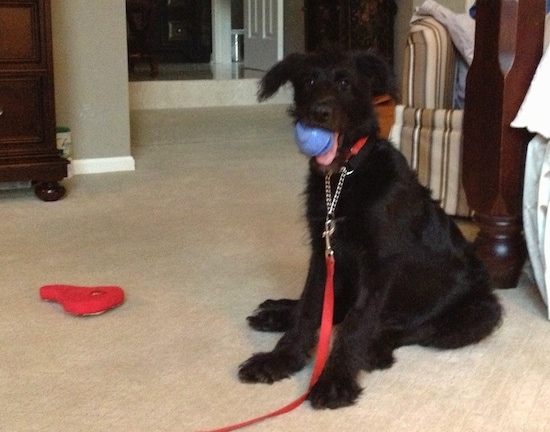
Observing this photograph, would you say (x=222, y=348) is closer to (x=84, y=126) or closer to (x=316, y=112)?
(x=316, y=112)

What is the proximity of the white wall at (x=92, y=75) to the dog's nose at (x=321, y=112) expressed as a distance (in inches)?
91.1

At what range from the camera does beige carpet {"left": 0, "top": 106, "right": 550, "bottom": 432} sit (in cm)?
141

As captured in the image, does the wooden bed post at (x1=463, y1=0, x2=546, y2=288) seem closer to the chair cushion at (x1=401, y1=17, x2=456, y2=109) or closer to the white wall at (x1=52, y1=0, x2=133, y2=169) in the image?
the chair cushion at (x1=401, y1=17, x2=456, y2=109)

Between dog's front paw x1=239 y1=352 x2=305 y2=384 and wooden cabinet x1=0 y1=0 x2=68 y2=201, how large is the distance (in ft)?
5.72

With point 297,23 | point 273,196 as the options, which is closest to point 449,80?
point 273,196

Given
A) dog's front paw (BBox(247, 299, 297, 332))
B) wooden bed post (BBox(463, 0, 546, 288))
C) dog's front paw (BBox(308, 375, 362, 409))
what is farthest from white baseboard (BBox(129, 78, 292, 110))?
dog's front paw (BBox(308, 375, 362, 409))

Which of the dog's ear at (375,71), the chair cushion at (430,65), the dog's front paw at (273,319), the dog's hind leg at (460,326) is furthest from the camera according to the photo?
the chair cushion at (430,65)

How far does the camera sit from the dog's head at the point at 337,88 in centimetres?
144

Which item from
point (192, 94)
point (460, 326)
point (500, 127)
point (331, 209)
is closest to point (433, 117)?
point (500, 127)

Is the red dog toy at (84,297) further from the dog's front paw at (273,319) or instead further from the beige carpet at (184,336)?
the dog's front paw at (273,319)

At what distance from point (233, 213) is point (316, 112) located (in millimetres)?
1525

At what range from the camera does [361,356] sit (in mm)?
1521

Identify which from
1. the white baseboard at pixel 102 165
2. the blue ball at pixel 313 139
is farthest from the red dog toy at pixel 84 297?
the white baseboard at pixel 102 165

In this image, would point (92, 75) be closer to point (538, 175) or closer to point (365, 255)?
point (538, 175)
